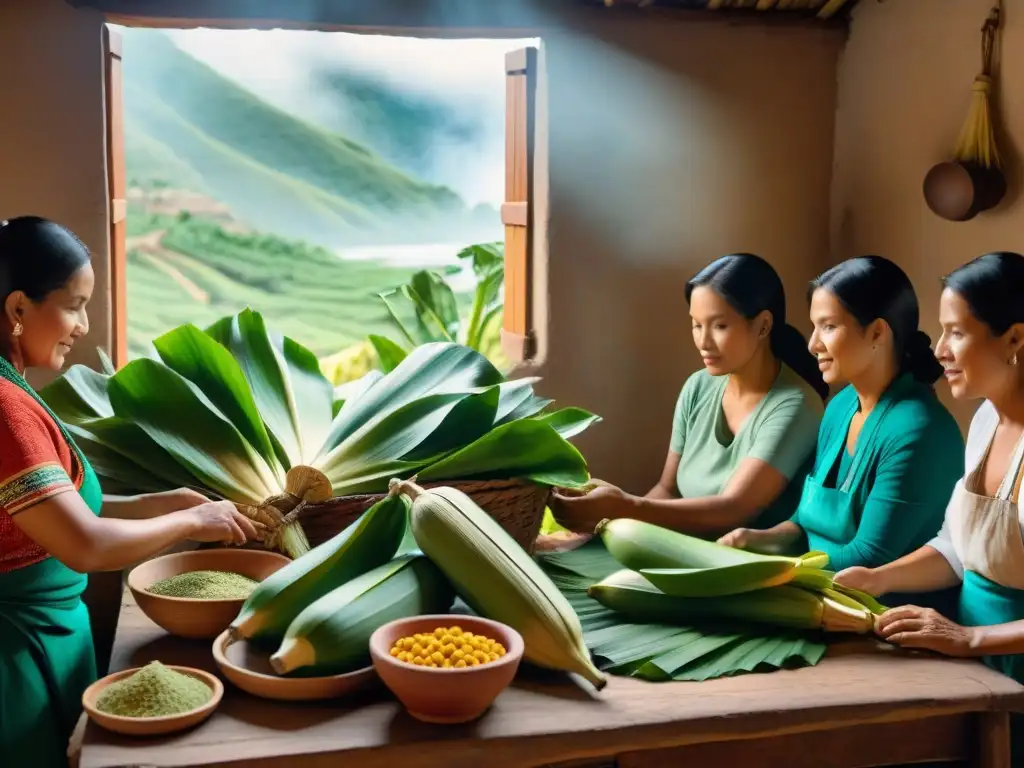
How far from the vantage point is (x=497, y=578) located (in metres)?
1.57

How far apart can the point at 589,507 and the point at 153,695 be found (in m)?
1.17

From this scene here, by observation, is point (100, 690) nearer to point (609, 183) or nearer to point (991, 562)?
point (991, 562)

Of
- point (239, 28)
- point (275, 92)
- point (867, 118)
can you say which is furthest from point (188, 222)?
point (867, 118)

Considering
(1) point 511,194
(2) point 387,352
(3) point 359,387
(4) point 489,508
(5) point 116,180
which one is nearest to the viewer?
(4) point 489,508

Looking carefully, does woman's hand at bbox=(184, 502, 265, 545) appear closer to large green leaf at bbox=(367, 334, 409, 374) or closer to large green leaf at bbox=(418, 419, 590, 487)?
large green leaf at bbox=(418, 419, 590, 487)

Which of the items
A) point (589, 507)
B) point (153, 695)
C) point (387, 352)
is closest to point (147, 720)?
point (153, 695)

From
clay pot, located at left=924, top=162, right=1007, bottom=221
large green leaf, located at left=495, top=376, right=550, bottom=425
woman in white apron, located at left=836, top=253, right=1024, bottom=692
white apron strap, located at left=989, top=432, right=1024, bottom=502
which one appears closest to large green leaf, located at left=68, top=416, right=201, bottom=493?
large green leaf, located at left=495, top=376, right=550, bottom=425

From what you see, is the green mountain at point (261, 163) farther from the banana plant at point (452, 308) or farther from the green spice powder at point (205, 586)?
the green spice powder at point (205, 586)

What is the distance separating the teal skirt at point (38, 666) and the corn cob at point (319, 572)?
0.40 meters

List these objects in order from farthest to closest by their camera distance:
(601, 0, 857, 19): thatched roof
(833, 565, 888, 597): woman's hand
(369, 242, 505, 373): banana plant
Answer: (369, 242, 505, 373): banana plant → (601, 0, 857, 19): thatched roof → (833, 565, 888, 597): woman's hand

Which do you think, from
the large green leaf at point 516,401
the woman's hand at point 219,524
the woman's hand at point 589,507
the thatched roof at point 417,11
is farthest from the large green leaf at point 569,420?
the thatched roof at point 417,11

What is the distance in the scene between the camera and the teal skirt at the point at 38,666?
5.47 feet

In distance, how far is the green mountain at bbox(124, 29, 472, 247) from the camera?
4.56 m

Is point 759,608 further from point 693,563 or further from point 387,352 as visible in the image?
point 387,352
